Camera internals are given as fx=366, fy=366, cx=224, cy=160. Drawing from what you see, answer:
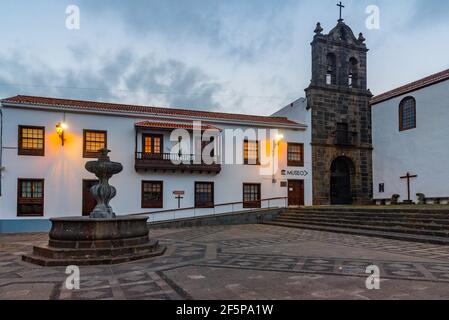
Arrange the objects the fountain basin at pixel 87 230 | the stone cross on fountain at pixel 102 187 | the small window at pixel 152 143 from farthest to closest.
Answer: the small window at pixel 152 143 → the stone cross on fountain at pixel 102 187 → the fountain basin at pixel 87 230

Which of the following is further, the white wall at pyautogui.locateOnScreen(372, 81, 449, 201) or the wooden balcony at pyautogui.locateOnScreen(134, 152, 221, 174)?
the white wall at pyautogui.locateOnScreen(372, 81, 449, 201)

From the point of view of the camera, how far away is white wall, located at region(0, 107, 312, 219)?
52.6 ft

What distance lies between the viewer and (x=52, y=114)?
1677 centimetres

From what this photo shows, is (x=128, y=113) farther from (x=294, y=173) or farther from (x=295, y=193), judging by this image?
(x=295, y=193)

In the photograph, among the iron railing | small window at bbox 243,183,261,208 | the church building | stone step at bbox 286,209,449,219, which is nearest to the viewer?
stone step at bbox 286,209,449,219

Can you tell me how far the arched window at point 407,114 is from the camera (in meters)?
20.7

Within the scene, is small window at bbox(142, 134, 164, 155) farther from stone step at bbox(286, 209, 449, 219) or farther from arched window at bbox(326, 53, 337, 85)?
arched window at bbox(326, 53, 337, 85)

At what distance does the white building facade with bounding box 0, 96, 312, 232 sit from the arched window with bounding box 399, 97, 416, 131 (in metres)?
5.60

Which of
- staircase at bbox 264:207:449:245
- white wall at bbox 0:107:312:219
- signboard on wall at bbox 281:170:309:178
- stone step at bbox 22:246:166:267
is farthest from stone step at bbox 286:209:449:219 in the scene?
stone step at bbox 22:246:166:267

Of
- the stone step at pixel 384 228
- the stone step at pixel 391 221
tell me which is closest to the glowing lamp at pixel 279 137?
the stone step at pixel 391 221

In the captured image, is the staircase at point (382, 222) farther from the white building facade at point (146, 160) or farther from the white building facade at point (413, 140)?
the white building facade at point (413, 140)

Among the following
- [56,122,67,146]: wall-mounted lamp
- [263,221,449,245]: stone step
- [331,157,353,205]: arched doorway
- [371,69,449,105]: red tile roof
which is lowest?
[263,221,449,245]: stone step

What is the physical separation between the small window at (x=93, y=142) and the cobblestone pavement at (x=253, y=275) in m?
8.58

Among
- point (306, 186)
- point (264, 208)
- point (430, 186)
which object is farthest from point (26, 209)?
point (430, 186)
